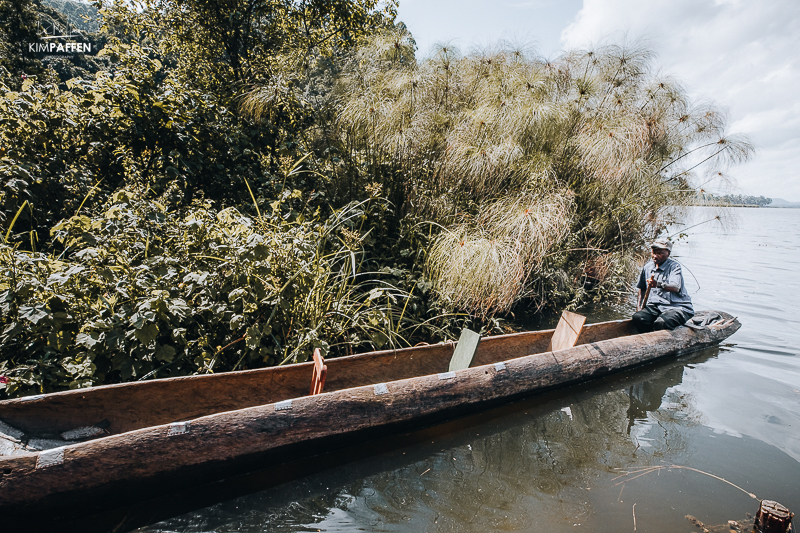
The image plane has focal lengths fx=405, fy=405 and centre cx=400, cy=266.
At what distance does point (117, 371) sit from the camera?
2740 mm

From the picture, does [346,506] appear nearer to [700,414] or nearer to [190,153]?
[700,414]

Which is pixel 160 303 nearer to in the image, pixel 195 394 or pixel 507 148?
pixel 195 394

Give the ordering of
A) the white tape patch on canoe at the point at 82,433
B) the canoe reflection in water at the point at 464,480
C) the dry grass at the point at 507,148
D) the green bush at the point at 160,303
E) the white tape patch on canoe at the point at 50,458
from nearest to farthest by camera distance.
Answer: the white tape patch on canoe at the point at 50,458 < the canoe reflection in water at the point at 464,480 < the white tape patch on canoe at the point at 82,433 < the green bush at the point at 160,303 < the dry grass at the point at 507,148

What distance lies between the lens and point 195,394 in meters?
2.51

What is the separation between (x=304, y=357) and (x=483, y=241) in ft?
6.68

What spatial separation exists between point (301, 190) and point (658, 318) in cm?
426

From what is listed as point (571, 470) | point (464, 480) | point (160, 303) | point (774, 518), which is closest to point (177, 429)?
point (160, 303)

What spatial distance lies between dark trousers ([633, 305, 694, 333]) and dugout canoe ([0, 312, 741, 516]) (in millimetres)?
1538

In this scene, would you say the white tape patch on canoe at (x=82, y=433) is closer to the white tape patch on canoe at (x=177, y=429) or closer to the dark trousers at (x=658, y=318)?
the white tape patch on canoe at (x=177, y=429)

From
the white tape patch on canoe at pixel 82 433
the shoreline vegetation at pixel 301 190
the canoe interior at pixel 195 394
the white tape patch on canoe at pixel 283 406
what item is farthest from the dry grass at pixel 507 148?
the white tape patch on canoe at pixel 82 433

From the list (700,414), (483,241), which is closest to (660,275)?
(700,414)

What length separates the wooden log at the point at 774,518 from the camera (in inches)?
70.0

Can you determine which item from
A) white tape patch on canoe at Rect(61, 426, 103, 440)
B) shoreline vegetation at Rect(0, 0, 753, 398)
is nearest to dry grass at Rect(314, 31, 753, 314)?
shoreline vegetation at Rect(0, 0, 753, 398)

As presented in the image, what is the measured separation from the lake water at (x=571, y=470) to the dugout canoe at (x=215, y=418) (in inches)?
6.6
